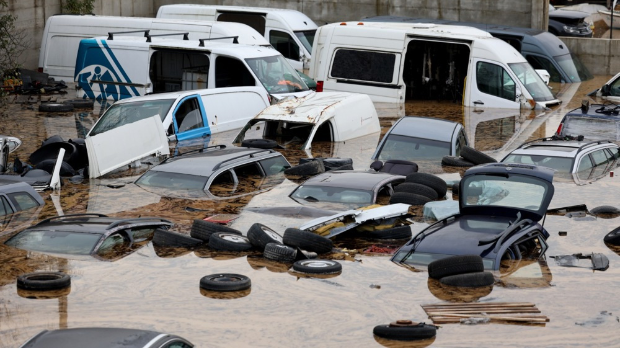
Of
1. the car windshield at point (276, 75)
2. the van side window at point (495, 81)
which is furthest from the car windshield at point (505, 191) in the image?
the van side window at point (495, 81)

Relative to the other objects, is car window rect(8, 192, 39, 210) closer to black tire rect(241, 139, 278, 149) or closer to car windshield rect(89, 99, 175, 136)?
car windshield rect(89, 99, 175, 136)

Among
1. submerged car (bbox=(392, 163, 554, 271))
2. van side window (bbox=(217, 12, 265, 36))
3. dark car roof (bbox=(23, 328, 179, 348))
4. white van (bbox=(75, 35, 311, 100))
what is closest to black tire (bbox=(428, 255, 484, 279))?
submerged car (bbox=(392, 163, 554, 271))

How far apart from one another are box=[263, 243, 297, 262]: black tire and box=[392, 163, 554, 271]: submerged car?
134 centimetres

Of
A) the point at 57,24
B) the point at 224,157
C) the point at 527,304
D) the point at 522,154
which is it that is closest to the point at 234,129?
the point at 224,157

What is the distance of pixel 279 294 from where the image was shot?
11234mm

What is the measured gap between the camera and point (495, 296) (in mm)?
11055

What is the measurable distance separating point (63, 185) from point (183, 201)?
8.59ft

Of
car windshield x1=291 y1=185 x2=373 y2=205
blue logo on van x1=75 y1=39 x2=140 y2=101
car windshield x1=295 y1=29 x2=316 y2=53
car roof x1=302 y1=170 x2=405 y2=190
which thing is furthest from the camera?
car windshield x1=295 y1=29 x2=316 y2=53

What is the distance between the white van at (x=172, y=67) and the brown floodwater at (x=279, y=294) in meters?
8.35

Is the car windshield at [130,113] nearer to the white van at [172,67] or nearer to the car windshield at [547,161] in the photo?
the white van at [172,67]

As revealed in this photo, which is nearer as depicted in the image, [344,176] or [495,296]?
[495,296]

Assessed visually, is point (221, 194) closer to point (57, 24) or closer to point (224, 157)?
point (224, 157)

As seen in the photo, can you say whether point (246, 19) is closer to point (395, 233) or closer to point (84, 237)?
point (395, 233)

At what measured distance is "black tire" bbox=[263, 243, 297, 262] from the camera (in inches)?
490
